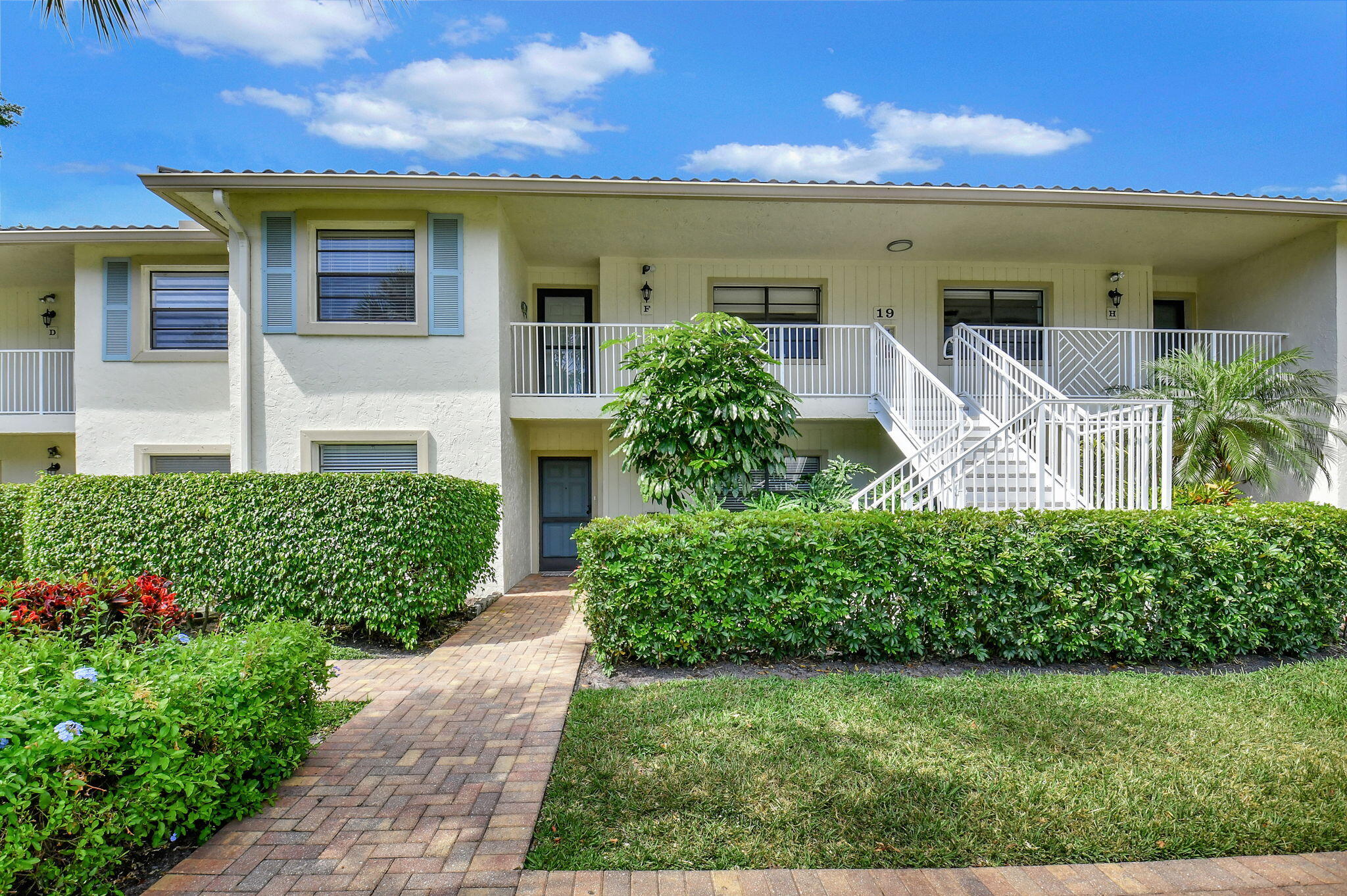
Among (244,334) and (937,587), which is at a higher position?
(244,334)

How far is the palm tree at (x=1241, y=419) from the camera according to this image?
8359 millimetres

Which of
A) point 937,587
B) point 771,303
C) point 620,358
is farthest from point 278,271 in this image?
point 937,587

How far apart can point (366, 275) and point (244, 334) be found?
173 centimetres

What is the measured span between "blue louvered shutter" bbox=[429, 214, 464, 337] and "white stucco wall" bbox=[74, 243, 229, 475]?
12.0 ft

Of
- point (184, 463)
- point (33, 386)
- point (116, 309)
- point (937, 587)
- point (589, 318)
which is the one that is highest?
point (589, 318)

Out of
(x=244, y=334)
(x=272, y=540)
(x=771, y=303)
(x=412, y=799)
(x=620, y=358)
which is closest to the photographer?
(x=412, y=799)

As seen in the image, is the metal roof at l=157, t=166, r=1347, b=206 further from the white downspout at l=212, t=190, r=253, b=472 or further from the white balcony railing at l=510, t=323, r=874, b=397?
the white balcony railing at l=510, t=323, r=874, b=397

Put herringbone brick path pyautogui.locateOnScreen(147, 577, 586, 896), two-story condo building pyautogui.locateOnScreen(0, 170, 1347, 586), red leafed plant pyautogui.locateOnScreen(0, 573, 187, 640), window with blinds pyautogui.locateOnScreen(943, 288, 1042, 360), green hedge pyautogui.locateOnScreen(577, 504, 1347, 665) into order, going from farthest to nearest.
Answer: window with blinds pyautogui.locateOnScreen(943, 288, 1042, 360) < two-story condo building pyautogui.locateOnScreen(0, 170, 1347, 586) < green hedge pyautogui.locateOnScreen(577, 504, 1347, 665) < red leafed plant pyautogui.locateOnScreen(0, 573, 187, 640) < herringbone brick path pyautogui.locateOnScreen(147, 577, 586, 896)

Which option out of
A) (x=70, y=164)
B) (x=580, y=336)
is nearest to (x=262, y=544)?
(x=580, y=336)

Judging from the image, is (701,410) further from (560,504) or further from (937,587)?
(560,504)

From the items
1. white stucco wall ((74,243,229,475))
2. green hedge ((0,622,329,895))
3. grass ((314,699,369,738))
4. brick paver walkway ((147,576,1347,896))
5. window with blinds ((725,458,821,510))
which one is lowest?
grass ((314,699,369,738))

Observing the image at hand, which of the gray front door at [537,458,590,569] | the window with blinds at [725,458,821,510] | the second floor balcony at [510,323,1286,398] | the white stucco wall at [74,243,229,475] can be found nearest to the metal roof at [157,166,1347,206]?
the second floor balcony at [510,323,1286,398]

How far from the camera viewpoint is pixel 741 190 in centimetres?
831

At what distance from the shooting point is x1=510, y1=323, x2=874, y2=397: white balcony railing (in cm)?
973
